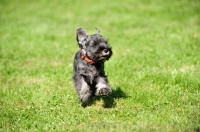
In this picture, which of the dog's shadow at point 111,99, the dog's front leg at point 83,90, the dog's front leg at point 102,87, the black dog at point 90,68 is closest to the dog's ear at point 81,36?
the black dog at point 90,68

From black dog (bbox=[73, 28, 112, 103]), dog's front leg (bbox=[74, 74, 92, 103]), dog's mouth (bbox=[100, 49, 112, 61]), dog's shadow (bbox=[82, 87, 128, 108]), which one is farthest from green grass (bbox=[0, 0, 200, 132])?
dog's mouth (bbox=[100, 49, 112, 61])

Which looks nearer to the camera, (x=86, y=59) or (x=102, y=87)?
(x=102, y=87)

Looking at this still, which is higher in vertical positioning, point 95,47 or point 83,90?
point 95,47

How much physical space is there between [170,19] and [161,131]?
11951 millimetres

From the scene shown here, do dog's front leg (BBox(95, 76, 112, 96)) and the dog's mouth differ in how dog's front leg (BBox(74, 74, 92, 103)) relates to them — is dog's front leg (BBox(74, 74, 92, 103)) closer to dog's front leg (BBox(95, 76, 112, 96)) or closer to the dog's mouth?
dog's front leg (BBox(95, 76, 112, 96))

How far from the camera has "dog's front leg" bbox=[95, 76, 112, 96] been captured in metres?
6.63

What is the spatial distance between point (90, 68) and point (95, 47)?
0.54 m

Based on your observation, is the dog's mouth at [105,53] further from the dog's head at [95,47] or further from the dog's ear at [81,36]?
the dog's ear at [81,36]

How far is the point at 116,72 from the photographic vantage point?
933 centimetres

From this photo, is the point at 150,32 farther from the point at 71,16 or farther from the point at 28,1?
the point at 28,1

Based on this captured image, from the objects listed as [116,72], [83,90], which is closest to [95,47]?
[83,90]

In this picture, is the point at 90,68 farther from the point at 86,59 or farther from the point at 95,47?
the point at 95,47

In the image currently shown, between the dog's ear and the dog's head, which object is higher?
the dog's ear

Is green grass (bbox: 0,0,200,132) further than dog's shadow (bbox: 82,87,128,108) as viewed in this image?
No
